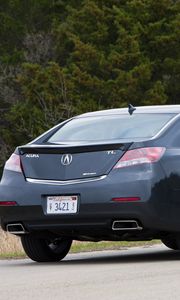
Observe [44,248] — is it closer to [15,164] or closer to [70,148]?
[15,164]

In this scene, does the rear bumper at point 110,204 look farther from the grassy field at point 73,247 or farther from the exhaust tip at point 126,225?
the grassy field at point 73,247

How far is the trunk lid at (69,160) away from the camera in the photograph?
9742mm

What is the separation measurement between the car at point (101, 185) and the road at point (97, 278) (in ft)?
1.09

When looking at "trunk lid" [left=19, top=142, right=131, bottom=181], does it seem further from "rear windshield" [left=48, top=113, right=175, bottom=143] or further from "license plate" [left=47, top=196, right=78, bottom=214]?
"rear windshield" [left=48, top=113, right=175, bottom=143]

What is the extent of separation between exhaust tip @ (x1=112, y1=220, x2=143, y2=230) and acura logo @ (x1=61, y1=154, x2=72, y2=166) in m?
0.70

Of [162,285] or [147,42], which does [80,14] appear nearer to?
[147,42]

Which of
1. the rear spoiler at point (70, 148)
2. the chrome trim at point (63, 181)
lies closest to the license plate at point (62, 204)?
the chrome trim at point (63, 181)

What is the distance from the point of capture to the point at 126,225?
9.74 meters

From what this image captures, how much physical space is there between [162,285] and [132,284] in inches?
9.4

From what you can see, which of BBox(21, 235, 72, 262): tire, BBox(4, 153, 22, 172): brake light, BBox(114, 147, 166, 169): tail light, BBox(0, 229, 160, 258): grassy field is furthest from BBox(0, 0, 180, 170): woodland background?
BBox(114, 147, 166, 169): tail light

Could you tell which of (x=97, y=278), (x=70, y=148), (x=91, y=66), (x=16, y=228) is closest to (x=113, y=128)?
(x=70, y=148)

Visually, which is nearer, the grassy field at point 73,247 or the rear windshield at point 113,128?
the rear windshield at point 113,128

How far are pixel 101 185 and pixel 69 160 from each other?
460 millimetres

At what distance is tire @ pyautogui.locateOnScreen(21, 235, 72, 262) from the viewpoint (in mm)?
10508
